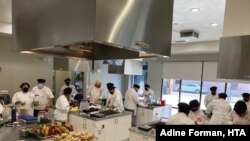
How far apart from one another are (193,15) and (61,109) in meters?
2.97

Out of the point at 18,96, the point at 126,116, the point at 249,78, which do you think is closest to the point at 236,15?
the point at 249,78

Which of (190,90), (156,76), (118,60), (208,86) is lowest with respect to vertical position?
(190,90)

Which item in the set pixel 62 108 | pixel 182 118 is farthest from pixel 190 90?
pixel 62 108

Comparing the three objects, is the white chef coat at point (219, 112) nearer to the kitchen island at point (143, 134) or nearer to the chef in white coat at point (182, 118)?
the chef in white coat at point (182, 118)

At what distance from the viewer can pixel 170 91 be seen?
7477mm

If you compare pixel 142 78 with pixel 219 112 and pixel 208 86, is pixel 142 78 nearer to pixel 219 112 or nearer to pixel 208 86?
pixel 208 86

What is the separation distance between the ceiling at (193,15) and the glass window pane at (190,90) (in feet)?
8.78

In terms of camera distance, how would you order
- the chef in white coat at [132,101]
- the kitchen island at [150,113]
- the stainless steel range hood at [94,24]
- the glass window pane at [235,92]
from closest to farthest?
the stainless steel range hood at [94,24] < the kitchen island at [150,113] < the chef in white coat at [132,101] < the glass window pane at [235,92]

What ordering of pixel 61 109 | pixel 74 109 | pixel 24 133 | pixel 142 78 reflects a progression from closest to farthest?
Answer: pixel 24 133 → pixel 61 109 → pixel 74 109 → pixel 142 78

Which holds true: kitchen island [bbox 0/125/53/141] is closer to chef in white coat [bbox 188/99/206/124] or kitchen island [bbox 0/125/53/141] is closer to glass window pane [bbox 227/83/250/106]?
chef in white coat [bbox 188/99/206/124]

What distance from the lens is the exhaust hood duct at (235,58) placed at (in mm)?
1433

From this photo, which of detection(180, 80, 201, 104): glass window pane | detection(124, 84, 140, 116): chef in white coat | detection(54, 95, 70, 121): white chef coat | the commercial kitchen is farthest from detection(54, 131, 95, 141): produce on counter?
detection(180, 80, 201, 104): glass window pane

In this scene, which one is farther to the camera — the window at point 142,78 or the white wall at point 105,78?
the window at point 142,78

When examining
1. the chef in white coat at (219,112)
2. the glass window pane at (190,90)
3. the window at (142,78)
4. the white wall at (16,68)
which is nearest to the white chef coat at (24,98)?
the white wall at (16,68)
